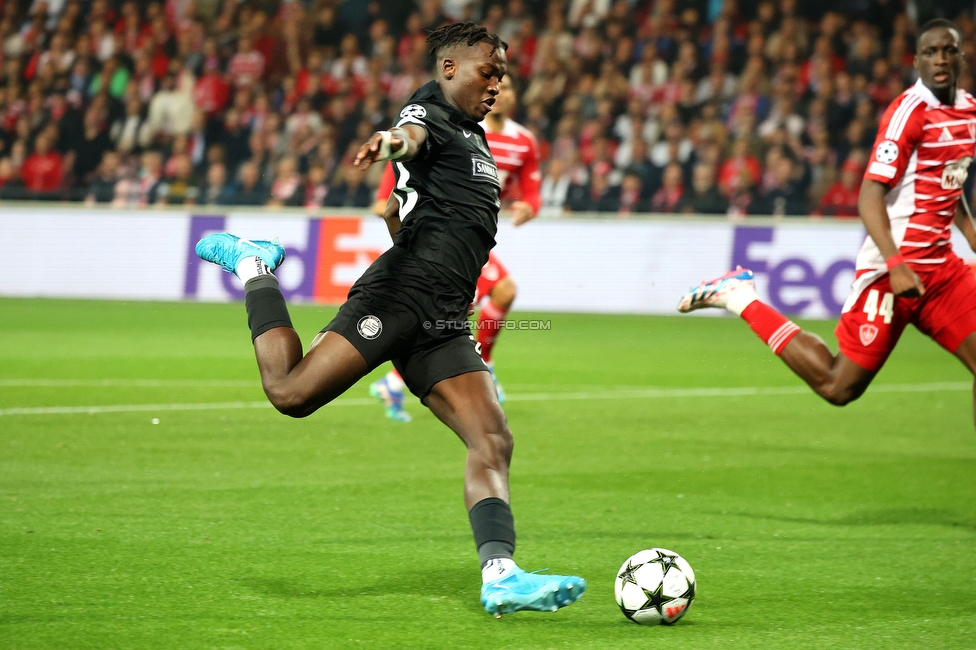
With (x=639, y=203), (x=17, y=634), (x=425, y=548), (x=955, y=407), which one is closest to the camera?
(x=17, y=634)

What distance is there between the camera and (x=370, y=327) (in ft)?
14.7

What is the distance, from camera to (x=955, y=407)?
32.8 ft

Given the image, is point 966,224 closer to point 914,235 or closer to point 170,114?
point 914,235

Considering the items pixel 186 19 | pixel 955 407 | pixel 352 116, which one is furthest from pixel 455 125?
pixel 186 19

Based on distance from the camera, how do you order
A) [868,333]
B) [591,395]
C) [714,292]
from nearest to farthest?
[868,333]
[714,292]
[591,395]

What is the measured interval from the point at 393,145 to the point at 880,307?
2919 mm

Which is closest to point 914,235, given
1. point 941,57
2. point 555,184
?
point 941,57

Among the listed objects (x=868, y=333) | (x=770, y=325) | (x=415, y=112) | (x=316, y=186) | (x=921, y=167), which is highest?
(x=415, y=112)

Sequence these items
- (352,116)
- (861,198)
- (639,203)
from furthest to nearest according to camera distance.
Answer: (352,116)
(639,203)
(861,198)

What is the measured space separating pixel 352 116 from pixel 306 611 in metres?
16.3

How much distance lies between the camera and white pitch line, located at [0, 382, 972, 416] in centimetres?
883

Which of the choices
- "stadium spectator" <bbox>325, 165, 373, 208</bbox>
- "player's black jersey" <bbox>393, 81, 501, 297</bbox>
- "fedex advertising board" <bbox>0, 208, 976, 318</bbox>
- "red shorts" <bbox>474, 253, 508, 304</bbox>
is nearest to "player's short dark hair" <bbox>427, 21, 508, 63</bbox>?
"player's black jersey" <bbox>393, 81, 501, 297</bbox>

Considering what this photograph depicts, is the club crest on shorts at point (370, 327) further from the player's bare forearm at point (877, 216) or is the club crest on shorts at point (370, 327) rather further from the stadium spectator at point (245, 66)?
the stadium spectator at point (245, 66)

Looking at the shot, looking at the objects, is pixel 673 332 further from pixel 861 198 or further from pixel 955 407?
pixel 861 198
